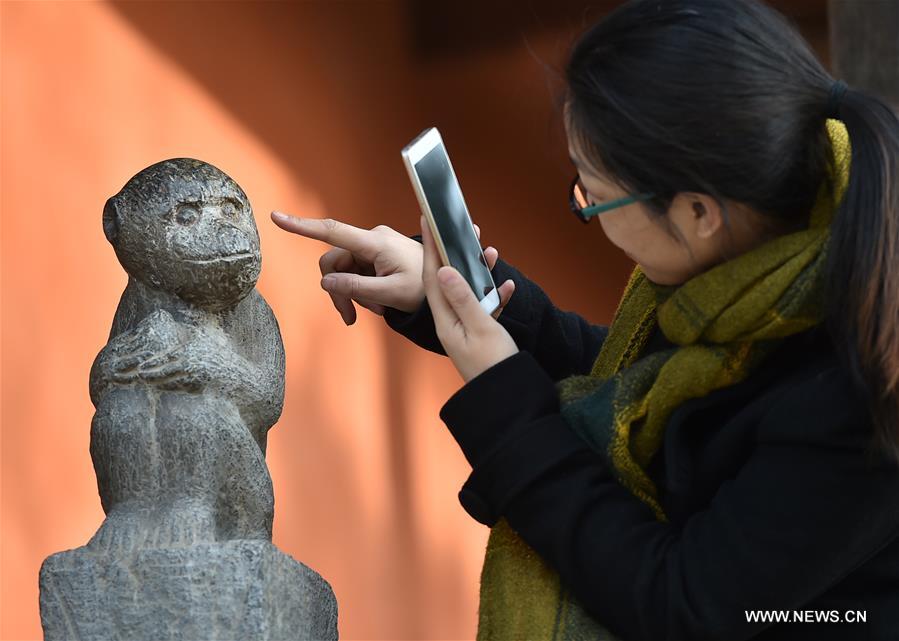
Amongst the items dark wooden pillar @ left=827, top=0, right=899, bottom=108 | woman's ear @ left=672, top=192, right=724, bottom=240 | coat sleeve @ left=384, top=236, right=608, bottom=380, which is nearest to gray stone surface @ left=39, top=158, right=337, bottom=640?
coat sleeve @ left=384, top=236, right=608, bottom=380

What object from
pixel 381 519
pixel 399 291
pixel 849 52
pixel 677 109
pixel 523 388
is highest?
pixel 849 52

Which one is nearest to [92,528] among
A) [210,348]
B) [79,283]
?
[79,283]

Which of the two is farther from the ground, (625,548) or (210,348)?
(210,348)

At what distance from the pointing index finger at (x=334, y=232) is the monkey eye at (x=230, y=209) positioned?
0.06 m

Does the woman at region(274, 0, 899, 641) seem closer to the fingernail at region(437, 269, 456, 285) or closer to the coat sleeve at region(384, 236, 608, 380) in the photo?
the fingernail at region(437, 269, 456, 285)

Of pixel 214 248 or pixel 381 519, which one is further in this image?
pixel 381 519

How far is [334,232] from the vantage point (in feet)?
4.65

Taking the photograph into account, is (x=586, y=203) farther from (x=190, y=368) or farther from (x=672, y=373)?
(x=190, y=368)

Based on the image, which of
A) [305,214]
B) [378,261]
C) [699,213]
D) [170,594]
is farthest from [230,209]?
[305,214]

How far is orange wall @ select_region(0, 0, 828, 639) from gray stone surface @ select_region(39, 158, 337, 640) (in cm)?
40

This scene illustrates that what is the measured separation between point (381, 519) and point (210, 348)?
177 centimetres

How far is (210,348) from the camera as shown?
1.41 meters

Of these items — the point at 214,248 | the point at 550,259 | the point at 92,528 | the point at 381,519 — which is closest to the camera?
the point at 214,248

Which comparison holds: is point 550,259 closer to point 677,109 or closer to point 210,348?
point 210,348
